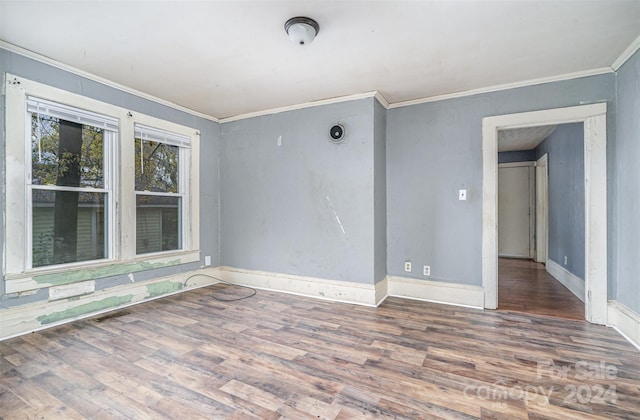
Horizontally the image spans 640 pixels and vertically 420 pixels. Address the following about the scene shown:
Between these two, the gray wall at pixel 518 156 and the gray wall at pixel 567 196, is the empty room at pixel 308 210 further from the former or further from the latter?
the gray wall at pixel 518 156

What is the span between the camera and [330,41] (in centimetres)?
231

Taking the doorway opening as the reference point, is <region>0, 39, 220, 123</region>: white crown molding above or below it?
above

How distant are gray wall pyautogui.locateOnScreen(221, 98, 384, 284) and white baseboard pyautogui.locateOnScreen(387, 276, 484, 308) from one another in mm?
483

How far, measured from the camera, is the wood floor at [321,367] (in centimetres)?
161

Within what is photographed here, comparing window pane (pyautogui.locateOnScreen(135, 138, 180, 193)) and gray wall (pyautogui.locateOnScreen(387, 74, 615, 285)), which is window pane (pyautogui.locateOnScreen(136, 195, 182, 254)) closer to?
window pane (pyautogui.locateOnScreen(135, 138, 180, 193))

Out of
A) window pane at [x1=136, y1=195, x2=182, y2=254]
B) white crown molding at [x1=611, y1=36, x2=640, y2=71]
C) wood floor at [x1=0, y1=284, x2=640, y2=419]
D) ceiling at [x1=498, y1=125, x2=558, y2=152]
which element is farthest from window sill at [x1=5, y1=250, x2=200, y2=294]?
ceiling at [x1=498, y1=125, x2=558, y2=152]

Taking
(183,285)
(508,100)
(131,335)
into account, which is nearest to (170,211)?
(183,285)

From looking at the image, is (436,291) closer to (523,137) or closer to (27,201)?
(523,137)

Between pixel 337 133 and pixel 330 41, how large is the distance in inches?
48.6

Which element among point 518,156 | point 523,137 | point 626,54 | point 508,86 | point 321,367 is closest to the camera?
point 321,367

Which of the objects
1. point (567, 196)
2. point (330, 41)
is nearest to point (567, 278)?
point (567, 196)

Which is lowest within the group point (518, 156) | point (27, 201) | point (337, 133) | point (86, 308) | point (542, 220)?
point (86, 308)

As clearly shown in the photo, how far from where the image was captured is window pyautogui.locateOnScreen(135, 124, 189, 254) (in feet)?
11.3

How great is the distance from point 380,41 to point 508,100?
5.67 feet
